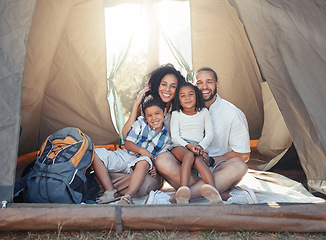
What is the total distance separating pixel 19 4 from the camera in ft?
7.48

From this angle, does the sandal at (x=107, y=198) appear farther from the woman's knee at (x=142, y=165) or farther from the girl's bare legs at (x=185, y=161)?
the girl's bare legs at (x=185, y=161)

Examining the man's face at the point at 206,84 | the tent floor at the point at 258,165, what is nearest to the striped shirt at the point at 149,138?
the man's face at the point at 206,84

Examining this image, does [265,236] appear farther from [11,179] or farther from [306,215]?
[11,179]

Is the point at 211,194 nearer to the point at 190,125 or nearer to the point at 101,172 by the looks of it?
the point at 190,125

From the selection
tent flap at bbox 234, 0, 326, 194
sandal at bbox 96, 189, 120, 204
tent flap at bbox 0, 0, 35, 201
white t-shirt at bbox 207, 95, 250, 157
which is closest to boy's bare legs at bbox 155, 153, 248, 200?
white t-shirt at bbox 207, 95, 250, 157

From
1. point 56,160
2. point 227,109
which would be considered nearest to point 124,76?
point 227,109

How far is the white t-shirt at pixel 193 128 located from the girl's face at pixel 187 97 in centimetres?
8

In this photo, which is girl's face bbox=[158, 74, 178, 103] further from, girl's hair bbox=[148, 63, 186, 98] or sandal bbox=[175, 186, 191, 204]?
sandal bbox=[175, 186, 191, 204]

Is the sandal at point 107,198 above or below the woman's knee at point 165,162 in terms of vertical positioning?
below

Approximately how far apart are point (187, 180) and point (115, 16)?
253 cm

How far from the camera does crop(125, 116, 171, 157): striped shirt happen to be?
9.53 ft

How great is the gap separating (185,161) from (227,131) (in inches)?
22.7

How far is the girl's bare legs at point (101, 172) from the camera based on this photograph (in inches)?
107

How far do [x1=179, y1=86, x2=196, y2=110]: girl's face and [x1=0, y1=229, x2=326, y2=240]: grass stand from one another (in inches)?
40.3
